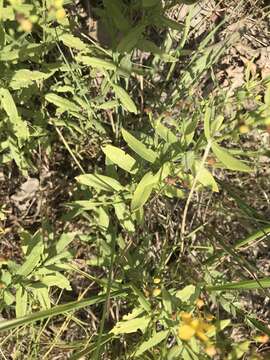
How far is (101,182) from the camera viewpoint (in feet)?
7.17

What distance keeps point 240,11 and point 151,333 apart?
1706 millimetres

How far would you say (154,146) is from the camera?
204cm

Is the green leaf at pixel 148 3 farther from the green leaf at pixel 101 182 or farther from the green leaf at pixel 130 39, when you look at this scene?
the green leaf at pixel 101 182

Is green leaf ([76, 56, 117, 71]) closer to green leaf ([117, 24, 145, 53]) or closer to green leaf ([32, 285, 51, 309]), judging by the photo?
green leaf ([117, 24, 145, 53])

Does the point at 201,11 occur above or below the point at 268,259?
above

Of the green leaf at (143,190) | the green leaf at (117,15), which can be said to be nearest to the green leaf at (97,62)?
the green leaf at (117,15)

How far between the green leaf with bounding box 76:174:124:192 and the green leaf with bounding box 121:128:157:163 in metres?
0.29

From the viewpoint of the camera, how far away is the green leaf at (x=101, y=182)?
215 centimetres

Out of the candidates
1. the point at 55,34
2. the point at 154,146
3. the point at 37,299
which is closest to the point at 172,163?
the point at 154,146

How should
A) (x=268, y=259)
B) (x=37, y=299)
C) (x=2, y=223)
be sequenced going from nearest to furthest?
(x=37, y=299)
(x=2, y=223)
(x=268, y=259)

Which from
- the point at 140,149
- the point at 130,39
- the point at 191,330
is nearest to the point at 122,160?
the point at 140,149

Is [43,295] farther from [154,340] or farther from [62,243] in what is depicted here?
[154,340]

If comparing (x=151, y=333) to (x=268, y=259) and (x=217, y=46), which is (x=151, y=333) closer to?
(x=268, y=259)

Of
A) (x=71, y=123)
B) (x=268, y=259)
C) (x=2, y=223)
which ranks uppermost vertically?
(x=71, y=123)
